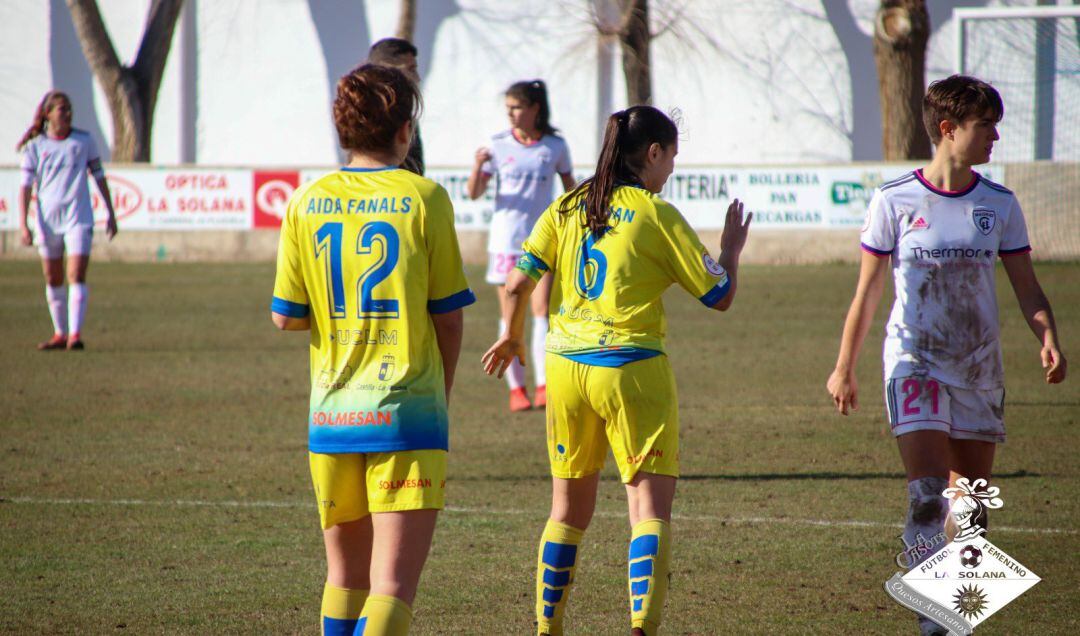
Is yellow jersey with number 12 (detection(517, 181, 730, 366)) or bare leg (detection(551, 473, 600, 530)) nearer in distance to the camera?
yellow jersey with number 12 (detection(517, 181, 730, 366))

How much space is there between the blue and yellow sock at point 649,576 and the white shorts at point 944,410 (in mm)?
901

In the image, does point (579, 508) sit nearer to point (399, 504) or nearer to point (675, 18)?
point (399, 504)

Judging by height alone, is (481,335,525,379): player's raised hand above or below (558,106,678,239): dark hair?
below

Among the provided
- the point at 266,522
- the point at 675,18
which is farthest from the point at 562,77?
the point at 266,522

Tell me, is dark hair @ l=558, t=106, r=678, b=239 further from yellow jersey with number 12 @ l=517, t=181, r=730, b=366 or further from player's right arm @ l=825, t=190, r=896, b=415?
player's right arm @ l=825, t=190, r=896, b=415

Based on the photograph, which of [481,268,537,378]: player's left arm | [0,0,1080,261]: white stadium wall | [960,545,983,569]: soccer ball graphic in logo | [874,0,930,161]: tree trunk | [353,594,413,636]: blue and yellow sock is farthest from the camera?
[0,0,1080,261]: white stadium wall

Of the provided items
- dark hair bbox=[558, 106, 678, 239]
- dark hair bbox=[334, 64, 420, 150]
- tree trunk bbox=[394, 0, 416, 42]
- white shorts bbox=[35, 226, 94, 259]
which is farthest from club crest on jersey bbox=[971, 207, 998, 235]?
tree trunk bbox=[394, 0, 416, 42]

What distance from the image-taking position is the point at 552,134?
10.7 meters

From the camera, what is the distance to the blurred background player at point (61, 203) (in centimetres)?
1379

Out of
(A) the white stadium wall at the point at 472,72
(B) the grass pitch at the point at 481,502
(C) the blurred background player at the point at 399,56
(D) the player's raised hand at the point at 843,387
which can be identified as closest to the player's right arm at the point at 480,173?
(B) the grass pitch at the point at 481,502

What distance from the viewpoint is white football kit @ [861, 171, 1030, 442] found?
4.77 meters

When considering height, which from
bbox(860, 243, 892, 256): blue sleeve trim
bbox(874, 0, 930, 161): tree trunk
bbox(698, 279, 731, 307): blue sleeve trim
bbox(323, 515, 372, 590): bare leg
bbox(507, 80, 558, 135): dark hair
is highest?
bbox(874, 0, 930, 161): tree trunk

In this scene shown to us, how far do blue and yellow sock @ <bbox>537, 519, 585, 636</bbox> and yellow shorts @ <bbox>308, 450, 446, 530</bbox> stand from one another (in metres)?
1.01

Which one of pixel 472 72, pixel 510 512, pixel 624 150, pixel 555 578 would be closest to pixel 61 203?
pixel 510 512
